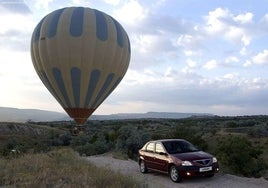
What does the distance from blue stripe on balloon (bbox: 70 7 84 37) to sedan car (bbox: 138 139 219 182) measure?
1278cm

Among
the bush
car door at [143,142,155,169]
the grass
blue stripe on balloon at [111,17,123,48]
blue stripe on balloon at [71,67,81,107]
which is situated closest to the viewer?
the grass

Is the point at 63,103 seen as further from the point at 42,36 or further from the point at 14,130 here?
the point at 14,130

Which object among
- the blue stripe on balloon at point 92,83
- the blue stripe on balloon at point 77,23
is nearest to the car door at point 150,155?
the blue stripe on balloon at point 92,83

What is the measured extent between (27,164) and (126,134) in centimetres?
2071

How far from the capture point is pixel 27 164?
15.3 metres

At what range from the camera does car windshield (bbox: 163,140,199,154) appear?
1702 cm

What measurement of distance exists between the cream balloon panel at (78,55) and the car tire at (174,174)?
1404 centimetres

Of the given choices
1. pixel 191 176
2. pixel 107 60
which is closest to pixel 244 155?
pixel 191 176

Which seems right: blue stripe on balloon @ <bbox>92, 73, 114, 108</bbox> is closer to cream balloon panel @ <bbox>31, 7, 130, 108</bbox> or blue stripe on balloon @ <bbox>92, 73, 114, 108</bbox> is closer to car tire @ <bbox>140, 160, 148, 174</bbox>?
cream balloon panel @ <bbox>31, 7, 130, 108</bbox>

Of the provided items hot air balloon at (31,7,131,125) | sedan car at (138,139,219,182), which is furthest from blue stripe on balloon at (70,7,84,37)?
sedan car at (138,139,219,182)

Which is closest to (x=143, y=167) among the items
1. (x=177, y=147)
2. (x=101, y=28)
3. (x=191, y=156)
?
(x=177, y=147)

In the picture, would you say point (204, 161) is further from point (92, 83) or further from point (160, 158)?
point (92, 83)

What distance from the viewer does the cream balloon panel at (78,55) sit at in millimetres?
28734

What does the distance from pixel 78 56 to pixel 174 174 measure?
14771mm
